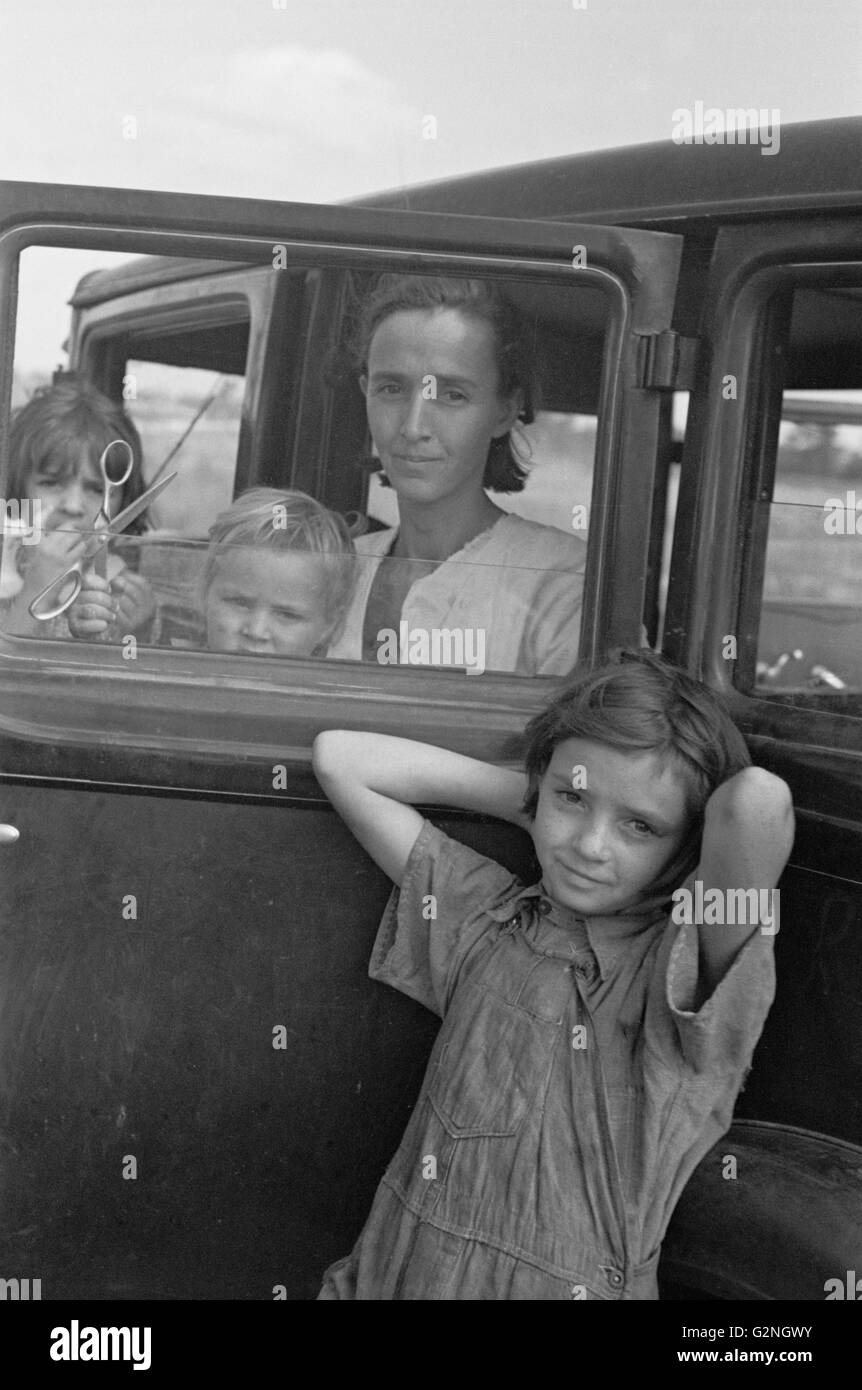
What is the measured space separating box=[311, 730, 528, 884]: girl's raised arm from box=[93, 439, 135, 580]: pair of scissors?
0.41m

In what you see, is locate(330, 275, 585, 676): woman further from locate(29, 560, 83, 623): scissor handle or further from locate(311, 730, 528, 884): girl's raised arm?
locate(29, 560, 83, 623): scissor handle

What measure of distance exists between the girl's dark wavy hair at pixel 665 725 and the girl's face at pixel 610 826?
16 mm

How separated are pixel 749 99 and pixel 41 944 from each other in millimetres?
1471

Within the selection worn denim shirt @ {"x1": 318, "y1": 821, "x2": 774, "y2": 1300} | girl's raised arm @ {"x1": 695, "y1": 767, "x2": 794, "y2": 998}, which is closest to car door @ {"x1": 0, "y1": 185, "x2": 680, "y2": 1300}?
worn denim shirt @ {"x1": 318, "y1": 821, "x2": 774, "y2": 1300}

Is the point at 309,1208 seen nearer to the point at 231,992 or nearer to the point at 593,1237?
the point at 231,992

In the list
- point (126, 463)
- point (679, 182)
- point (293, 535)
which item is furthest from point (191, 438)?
point (679, 182)

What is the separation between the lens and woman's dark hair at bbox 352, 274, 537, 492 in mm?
1944

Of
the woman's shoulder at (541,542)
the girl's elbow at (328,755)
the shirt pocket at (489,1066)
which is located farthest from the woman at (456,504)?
the shirt pocket at (489,1066)

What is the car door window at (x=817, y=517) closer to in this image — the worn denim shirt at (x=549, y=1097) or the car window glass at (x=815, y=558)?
the car window glass at (x=815, y=558)

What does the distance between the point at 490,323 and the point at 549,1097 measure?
3.26ft

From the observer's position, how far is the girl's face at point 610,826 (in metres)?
1.75

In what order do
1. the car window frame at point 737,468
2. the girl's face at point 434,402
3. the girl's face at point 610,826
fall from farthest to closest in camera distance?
the girl's face at point 434,402, the car window frame at point 737,468, the girl's face at point 610,826

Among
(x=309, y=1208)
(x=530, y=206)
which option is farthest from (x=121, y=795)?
(x=530, y=206)

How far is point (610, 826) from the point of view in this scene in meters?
1.76
